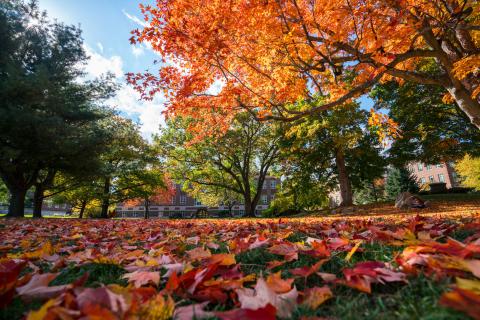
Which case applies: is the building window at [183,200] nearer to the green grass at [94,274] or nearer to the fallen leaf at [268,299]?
the green grass at [94,274]

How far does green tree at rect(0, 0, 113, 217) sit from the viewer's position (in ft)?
37.7

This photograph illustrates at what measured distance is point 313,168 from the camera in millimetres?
17047

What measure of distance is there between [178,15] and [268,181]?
57.0m

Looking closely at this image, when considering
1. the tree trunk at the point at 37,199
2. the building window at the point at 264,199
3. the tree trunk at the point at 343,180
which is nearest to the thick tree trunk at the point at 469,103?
the tree trunk at the point at 343,180

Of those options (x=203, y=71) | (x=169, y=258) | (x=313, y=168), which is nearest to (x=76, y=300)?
(x=169, y=258)

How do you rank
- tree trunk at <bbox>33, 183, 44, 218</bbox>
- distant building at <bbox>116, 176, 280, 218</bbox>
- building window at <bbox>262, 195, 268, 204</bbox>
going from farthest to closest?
building window at <bbox>262, 195, 268, 204</bbox> → distant building at <bbox>116, 176, 280, 218</bbox> → tree trunk at <bbox>33, 183, 44, 218</bbox>

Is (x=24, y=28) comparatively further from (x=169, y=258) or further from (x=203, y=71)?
(x=169, y=258)

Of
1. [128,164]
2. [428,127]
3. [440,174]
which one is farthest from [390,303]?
[440,174]

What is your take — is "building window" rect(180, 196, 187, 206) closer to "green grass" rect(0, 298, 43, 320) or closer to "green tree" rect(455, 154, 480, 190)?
"green tree" rect(455, 154, 480, 190)

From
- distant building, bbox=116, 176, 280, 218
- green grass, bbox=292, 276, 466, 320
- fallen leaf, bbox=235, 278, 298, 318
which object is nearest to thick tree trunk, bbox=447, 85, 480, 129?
green grass, bbox=292, 276, 466, 320

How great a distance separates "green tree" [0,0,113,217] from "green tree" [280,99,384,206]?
10.9 metres

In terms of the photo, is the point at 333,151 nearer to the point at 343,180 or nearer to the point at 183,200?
the point at 343,180

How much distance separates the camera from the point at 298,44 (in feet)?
20.8

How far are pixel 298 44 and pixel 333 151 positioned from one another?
10.6 meters
